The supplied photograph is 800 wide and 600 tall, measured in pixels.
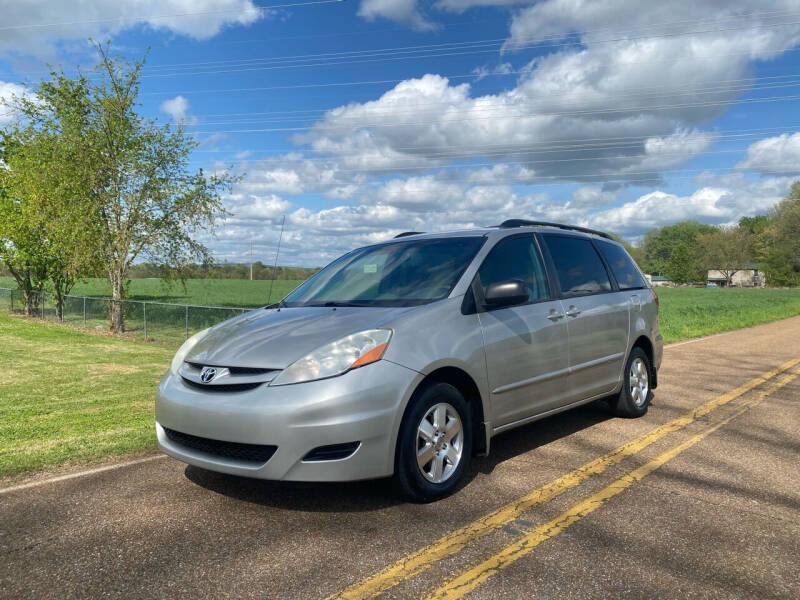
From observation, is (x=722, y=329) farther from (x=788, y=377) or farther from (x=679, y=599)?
(x=679, y=599)

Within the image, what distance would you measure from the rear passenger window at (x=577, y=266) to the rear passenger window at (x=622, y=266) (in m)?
0.24

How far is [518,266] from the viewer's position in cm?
516

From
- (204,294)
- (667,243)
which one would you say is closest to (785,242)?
(667,243)

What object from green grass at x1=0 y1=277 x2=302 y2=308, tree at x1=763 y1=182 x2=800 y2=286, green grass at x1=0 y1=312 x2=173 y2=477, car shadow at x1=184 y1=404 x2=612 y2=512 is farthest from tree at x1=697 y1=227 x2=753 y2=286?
car shadow at x1=184 y1=404 x2=612 y2=512

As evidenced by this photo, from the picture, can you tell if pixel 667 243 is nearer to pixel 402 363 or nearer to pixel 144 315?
pixel 144 315

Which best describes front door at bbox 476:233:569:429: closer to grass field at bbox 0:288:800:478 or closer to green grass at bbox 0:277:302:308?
grass field at bbox 0:288:800:478

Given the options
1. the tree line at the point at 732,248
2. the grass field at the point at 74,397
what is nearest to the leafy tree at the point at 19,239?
the grass field at the point at 74,397

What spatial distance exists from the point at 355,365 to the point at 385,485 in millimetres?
919

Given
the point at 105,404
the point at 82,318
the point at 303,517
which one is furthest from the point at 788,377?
the point at 82,318

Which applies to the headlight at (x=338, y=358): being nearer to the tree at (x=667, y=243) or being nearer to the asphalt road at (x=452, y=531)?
the asphalt road at (x=452, y=531)

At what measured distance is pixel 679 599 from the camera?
9.32 ft

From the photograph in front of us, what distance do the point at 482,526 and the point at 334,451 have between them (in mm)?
962

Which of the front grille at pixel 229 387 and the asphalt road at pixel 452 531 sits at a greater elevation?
the front grille at pixel 229 387

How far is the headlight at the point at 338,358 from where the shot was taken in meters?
3.67
